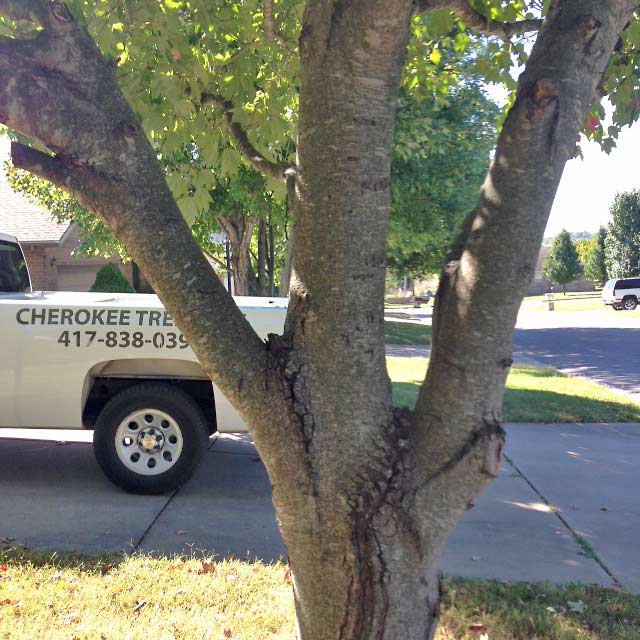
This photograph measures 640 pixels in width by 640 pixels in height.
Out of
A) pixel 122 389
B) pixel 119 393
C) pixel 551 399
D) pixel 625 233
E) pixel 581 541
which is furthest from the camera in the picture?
pixel 625 233

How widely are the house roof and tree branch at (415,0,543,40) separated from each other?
17.7m

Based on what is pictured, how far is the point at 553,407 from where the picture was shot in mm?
10102

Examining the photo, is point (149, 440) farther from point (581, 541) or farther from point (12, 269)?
point (581, 541)

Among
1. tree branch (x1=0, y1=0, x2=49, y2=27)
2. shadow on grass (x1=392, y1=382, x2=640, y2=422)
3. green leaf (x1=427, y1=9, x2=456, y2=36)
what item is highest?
green leaf (x1=427, y1=9, x2=456, y2=36)

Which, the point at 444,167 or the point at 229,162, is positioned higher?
the point at 444,167

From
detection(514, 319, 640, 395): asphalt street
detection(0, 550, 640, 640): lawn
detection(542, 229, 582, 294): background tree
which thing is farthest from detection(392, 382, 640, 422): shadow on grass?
detection(542, 229, 582, 294): background tree

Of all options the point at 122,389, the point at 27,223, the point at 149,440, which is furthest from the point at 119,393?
the point at 27,223

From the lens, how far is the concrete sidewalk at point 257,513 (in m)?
4.75

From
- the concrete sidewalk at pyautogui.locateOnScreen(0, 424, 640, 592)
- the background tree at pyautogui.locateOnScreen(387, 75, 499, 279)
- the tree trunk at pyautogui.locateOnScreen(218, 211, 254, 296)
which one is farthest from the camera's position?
the tree trunk at pyautogui.locateOnScreen(218, 211, 254, 296)

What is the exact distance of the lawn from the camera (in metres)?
3.65

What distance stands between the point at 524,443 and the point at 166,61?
5754 mm

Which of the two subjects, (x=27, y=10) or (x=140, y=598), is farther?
(x=140, y=598)

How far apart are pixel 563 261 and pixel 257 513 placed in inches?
2673

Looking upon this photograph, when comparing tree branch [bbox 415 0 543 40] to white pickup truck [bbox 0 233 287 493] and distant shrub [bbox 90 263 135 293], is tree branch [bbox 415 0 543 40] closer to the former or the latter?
white pickup truck [bbox 0 233 287 493]
